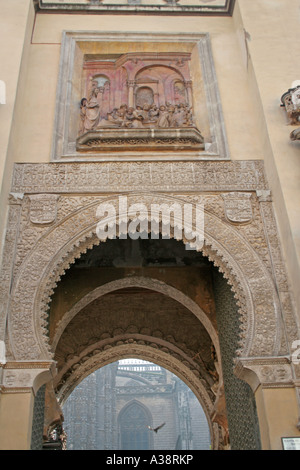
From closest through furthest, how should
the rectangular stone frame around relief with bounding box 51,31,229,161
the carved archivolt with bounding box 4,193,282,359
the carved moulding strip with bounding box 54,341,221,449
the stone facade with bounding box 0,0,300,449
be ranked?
1. the carved archivolt with bounding box 4,193,282,359
2. the stone facade with bounding box 0,0,300,449
3. the rectangular stone frame around relief with bounding box 51,31,229,161
4. the carved moulding strip with bounding box 54,341,221,449

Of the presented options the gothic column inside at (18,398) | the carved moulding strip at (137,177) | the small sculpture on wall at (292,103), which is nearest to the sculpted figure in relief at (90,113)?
the carved moulding strip at (137,177)

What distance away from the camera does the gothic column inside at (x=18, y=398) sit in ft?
14.0

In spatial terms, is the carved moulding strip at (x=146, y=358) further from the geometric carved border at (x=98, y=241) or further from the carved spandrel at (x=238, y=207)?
the carved spandrel at (x=238, y=207)

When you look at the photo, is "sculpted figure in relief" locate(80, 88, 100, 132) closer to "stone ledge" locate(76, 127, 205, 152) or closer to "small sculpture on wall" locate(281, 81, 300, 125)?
"stone ledge" locate(76, 127, 205, 152)

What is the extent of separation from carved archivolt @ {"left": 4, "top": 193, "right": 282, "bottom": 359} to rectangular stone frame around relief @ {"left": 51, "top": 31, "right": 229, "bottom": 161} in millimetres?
733

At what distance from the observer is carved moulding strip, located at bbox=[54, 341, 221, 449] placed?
329 inches

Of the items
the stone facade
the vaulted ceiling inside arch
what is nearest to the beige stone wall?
the stone facade

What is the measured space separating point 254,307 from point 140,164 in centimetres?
217

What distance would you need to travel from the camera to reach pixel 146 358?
9.16 meters

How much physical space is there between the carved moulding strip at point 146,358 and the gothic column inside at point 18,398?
3.89m

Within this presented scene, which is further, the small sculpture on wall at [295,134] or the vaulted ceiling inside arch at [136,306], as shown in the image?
the vaulted ceiling inside arch at [136,306]

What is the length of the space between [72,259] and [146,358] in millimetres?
4312

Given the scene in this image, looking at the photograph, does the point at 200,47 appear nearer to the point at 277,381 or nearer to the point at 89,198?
the point at 89,198

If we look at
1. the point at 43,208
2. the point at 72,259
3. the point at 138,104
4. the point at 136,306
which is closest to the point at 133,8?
the point at 138,104
